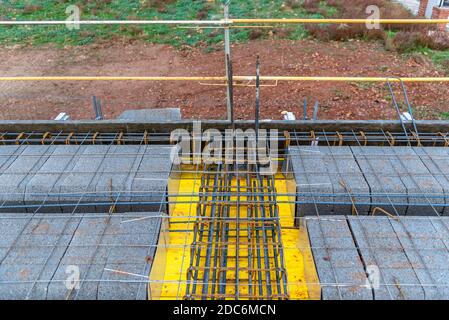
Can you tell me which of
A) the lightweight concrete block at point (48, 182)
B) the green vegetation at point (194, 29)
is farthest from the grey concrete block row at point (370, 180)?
the green vegetation at point (194, 29)

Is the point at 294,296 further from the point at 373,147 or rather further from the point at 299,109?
the point at 299,109

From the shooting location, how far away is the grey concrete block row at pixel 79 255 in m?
2.95

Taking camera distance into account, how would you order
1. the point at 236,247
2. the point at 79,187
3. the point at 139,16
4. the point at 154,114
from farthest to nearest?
the point at 139,16
the point at 154,114
the point at 79,187
the point at 236,247

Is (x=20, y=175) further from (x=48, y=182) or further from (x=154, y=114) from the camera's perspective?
(x=154, y=114)

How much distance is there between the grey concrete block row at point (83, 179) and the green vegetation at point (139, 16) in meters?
12.3

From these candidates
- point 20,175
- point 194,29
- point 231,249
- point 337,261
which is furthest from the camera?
point 194,29

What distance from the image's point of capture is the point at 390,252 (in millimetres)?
3221

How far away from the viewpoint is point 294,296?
3.31 metres

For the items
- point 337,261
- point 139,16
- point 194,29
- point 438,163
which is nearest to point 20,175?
point 337,261

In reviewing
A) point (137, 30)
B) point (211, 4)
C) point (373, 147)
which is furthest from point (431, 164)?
point (211, 4)

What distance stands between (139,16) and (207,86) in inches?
332

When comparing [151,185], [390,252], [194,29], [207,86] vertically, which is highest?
[151,185]

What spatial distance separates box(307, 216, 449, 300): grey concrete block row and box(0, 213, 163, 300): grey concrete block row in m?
1.34

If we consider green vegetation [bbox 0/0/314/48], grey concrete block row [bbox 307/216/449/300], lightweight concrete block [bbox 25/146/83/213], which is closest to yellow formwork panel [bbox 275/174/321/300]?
grey concrete block row [bbox 307/216/449/300]
